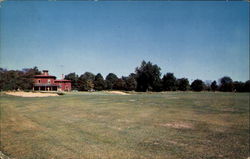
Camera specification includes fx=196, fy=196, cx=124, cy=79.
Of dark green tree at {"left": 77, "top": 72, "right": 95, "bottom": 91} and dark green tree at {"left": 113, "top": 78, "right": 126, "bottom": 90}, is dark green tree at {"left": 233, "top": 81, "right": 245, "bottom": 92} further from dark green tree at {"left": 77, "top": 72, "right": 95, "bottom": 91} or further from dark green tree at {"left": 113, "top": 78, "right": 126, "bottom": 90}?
dark green tree at {"left": 77, "top": 72, "right": 95, "bottom": 91}

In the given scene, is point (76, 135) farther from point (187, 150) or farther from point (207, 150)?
point (207, 150)

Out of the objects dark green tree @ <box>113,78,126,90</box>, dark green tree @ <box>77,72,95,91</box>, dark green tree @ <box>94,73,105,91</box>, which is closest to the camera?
dark green tree @ <box>77,72,95,91</box>

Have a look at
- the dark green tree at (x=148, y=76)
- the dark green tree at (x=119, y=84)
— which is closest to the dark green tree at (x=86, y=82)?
the dark green tree at (x=119, y=84)

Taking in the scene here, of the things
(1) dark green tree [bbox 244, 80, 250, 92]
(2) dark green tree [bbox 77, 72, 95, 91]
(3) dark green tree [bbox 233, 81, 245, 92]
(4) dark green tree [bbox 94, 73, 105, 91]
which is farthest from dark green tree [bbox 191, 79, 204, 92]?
(2) dark green tree [bbox 77, 72, 95, 91]

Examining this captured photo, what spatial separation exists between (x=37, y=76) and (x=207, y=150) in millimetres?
34918

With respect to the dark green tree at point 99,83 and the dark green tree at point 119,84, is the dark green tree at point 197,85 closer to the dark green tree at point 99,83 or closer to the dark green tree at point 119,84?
the dark green tree at point 119,84

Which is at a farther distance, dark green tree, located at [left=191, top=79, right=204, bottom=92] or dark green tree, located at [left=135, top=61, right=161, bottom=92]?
dark green tree, located at [left=191, top=79, right=204, bottom=92]

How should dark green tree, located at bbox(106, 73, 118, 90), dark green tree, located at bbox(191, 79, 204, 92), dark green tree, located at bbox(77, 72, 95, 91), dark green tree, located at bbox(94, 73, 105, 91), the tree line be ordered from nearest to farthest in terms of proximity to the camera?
the tree line → dark green tree, located at bbox(77, 72, 95, 91) → dark green tree, located at bbox(94, 73, 105, 91) → dark green tree, located at bbox(106, 73, 118, 90) → dark green tree, located at bbox(191, 79, 204, 92)

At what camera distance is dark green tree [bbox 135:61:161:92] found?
1828 inches

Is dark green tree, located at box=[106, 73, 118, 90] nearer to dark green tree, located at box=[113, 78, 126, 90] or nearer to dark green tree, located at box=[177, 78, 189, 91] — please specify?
dark green tree, located at box=[113, 78, 126, 90]

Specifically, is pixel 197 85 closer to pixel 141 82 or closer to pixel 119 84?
pixel 119 84

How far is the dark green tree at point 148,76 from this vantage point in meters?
46.4

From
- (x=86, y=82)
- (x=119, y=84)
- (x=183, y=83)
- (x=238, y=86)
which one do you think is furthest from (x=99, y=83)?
(x=238, y=86)

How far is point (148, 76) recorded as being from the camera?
162 feet
